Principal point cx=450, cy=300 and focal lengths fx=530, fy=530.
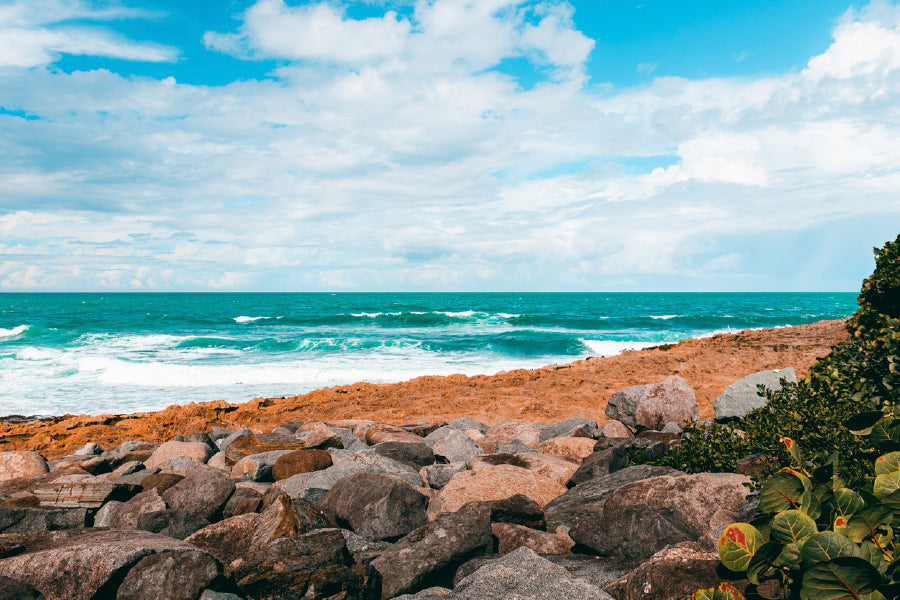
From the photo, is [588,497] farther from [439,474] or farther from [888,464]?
[888,464]

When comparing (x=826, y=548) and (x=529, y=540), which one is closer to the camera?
(x=826, y=548)

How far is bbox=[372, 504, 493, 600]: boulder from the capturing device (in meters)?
3.91

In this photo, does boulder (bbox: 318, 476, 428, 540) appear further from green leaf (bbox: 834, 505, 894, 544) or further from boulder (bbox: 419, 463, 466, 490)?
green leaf (bbox: 834, 505, 894, 544)

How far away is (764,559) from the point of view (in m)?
1.43

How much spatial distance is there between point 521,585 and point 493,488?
2202mm

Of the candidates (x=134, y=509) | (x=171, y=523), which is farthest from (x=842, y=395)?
(x=134, y=509)

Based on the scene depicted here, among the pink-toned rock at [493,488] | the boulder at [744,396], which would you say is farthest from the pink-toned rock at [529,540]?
the boulder at [744,396]

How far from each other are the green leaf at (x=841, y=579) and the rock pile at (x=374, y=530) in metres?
1.39

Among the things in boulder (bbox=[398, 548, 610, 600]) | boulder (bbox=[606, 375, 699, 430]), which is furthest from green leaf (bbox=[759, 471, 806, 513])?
boulder (bbox=[606, 375, 699, 430])

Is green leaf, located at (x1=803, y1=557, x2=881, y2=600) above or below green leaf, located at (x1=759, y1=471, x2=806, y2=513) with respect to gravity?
below

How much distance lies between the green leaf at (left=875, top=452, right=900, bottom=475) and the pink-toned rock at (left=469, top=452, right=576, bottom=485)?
181 inches

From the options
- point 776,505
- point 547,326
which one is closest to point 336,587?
point 776,505

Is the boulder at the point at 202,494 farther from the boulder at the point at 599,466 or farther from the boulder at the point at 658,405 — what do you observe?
the boulder at the point at 658,405

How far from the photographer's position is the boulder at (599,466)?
19.0ft
